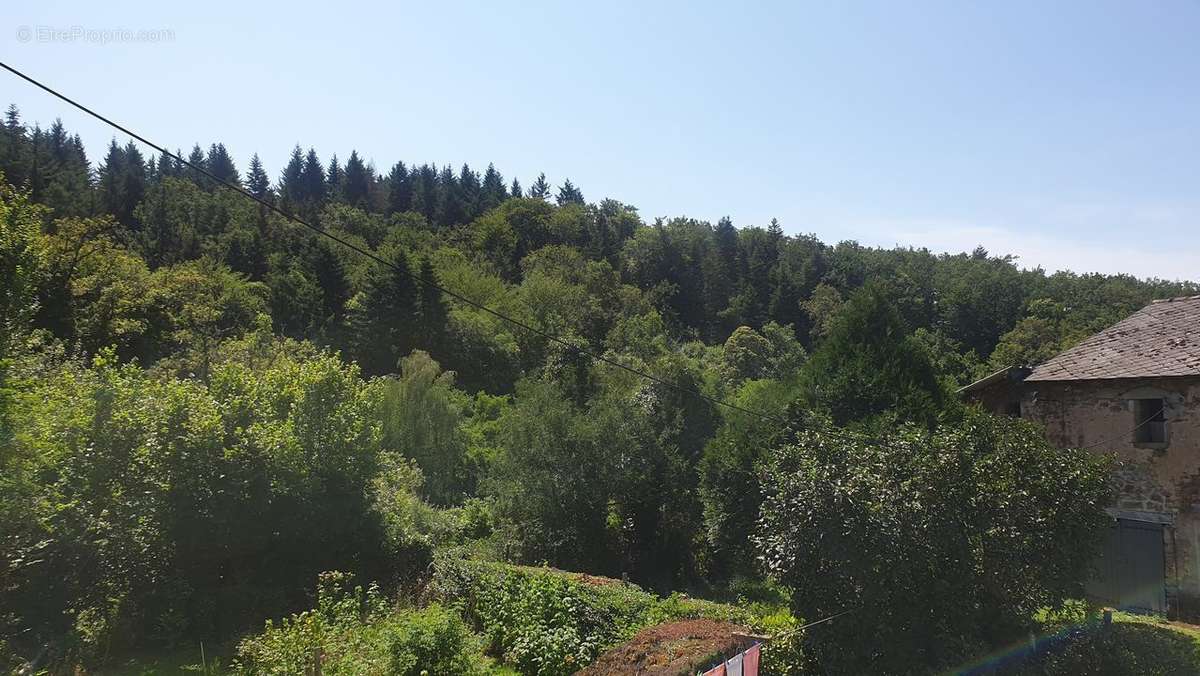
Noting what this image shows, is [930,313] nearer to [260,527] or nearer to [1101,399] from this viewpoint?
[1101,399]

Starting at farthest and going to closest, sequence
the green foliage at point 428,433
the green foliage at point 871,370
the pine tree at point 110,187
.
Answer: the pine tree at point 110,187 < the green foliage at point 428,433 < the green foliage at point 871,370

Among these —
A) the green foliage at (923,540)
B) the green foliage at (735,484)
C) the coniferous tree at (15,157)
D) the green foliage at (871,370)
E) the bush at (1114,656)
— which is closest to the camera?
the green foliage at (923,540)

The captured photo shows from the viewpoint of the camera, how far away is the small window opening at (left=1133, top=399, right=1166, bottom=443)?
44.1 feet

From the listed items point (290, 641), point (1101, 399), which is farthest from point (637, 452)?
point (290, 641)

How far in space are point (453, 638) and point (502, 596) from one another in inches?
121

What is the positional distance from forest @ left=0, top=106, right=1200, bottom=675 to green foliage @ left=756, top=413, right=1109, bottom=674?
0.12 feet

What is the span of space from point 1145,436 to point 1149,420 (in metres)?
0.51

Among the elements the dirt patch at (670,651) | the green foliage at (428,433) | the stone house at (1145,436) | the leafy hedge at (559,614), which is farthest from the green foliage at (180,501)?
the stone house at (1145,436)

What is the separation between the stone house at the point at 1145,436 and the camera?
12.9 m

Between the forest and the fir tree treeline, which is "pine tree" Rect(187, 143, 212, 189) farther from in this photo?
the forest

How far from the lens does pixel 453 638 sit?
9.03m

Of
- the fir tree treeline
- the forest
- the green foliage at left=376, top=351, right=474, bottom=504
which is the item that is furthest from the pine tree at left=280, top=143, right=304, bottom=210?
the green foliage at left=376, top=351, right=474, bottom=504

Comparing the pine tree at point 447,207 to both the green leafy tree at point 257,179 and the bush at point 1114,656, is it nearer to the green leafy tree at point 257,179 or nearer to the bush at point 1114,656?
the green leafy tree at point 257,179

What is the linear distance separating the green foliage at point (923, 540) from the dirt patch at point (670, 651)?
3.94 feet
